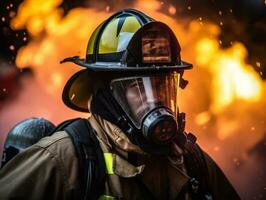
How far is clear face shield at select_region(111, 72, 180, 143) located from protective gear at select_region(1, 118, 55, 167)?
1481 mm

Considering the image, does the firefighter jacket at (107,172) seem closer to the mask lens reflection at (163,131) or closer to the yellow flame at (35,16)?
the mask lens reflection at (163,131)

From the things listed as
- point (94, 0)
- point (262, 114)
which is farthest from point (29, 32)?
point (262, 114)

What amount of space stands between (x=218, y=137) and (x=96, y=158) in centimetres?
519

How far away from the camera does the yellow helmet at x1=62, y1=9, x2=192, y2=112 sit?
107 inches

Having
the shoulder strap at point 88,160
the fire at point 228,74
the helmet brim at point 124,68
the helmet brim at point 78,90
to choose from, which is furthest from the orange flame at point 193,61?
the shoulder strap at point 88,160

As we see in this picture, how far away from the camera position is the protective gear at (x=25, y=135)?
3990 millimetres

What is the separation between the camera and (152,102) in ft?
8.73

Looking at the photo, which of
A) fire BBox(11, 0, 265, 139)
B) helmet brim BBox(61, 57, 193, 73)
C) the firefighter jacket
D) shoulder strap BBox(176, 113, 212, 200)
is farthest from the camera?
fire BBox(11, 0, 265, 139)

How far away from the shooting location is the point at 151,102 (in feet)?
8.73

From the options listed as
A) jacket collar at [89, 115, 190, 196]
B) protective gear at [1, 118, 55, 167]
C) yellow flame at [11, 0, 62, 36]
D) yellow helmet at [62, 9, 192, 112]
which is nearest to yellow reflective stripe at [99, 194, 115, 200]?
jacket collar at [89, 115, 190, 196]

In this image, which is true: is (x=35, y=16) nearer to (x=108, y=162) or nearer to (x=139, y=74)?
(x=139, y=74)

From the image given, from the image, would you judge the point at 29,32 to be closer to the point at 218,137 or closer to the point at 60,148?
the point at 218,137

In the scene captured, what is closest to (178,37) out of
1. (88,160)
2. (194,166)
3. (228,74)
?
(228,74)

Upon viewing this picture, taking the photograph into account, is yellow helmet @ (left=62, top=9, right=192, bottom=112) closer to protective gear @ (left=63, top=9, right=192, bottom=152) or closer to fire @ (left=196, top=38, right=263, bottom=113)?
protective gear @ (left=63, top=9, right=192, bottom=152)
